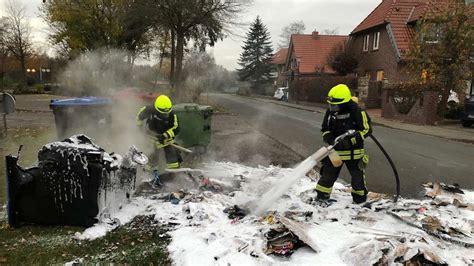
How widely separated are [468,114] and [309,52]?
24699 millimetres

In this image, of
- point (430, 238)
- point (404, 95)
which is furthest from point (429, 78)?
point (430, 238)

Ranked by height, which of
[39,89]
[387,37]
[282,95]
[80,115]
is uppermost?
[387,37]

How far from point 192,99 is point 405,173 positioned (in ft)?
48.6

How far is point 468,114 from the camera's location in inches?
616

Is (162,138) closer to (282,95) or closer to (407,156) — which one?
(407,156)

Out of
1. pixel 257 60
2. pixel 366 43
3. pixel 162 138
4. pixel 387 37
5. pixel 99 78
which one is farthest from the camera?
pixel 257 60

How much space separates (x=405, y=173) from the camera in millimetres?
7645

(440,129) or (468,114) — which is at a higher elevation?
(468,114)

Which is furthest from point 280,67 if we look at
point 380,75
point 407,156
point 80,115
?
point 80,115

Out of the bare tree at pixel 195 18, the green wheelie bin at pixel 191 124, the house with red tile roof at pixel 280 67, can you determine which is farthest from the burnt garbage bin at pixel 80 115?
the house with red tile roof at pixel 280 67

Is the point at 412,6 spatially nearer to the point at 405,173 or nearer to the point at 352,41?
the point at 352,41

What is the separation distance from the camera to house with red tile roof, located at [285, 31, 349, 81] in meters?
37.4

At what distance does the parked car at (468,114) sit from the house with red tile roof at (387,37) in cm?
725

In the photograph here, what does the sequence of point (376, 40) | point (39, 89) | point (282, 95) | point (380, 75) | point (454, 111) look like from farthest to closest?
point (282, 95) → point (39, 89) → point (376, 40) → point (380, 75) → point (454, 111)
